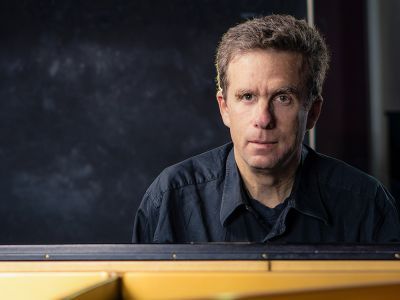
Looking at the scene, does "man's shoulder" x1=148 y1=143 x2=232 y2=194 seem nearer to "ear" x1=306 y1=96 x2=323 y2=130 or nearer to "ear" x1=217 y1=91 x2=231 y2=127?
"ear" x1=217 y1=91 x2=231 y2=127

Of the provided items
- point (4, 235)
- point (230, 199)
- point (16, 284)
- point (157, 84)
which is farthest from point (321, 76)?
point (4, 235)

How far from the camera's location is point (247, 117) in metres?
1.51

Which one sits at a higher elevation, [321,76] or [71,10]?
[71,10]

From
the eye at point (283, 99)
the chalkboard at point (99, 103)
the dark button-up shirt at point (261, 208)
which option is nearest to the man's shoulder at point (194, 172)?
the dark button-up shirt at point (261, 208)

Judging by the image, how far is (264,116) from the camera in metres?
1.53

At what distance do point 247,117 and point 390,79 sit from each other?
1.16 meters

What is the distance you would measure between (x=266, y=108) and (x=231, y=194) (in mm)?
233

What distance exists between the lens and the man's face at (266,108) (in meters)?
1.51

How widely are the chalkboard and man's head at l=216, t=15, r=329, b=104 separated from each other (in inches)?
27.5

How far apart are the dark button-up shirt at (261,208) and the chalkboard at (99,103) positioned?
2.50 feet

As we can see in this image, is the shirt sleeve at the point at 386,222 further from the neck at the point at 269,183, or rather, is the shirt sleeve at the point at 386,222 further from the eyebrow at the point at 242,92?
the eyebrow at the point at 242,92

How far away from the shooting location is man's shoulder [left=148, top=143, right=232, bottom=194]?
63.9 inches

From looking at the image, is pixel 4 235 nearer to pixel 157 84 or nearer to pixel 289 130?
pixel 157 84

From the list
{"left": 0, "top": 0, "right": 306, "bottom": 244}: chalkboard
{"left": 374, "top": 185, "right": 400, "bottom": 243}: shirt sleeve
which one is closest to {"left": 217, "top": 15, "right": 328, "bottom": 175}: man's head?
{"left": 374, "top": 185, "right": 400, "bottom": 243}: shirt sleeve
